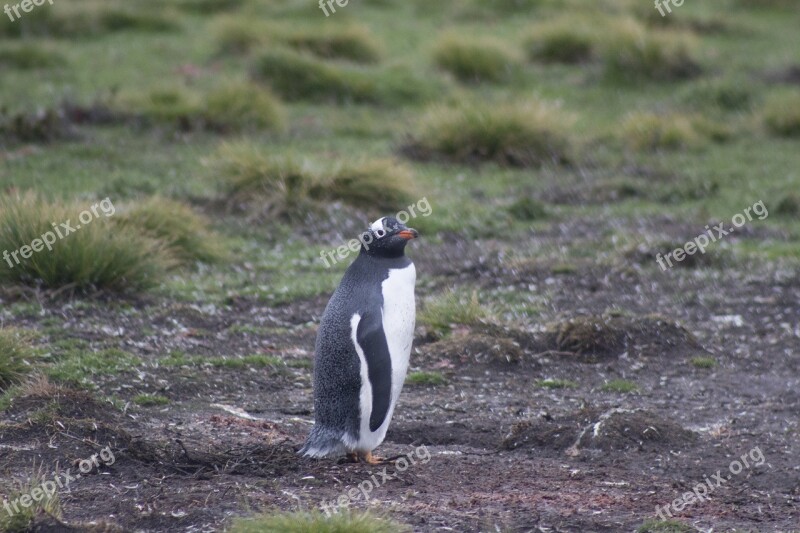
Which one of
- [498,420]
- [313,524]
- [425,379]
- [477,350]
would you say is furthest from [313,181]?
[313,524]

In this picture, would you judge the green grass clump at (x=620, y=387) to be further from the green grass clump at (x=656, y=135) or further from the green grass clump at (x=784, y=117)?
the green grass clump at (x=784, y=117)

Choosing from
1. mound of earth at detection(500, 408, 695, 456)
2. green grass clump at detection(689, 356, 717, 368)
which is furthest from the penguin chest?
green grass clump at detection(689, 356, 717, 368)

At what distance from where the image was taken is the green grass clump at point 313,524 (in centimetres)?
409

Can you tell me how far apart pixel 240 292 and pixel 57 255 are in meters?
1.27

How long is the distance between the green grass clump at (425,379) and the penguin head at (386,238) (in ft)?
5.05

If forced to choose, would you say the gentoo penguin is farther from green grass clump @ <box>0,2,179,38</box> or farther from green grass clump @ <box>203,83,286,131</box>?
green grass clump @ <box>0,2,179,38</box>

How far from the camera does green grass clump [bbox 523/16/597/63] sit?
16156mm

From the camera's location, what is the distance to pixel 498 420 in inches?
243

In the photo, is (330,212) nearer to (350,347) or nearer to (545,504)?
(350,347)

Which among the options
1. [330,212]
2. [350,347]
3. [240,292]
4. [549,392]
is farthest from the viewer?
[330,212]

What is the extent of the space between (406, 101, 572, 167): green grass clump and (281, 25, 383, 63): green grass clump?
337 centimetres

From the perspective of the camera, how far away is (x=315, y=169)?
34.2 ft

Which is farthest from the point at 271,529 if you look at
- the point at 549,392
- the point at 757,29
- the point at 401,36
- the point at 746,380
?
the point at 757,29

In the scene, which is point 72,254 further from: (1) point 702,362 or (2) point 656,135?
(2) point 656,135
